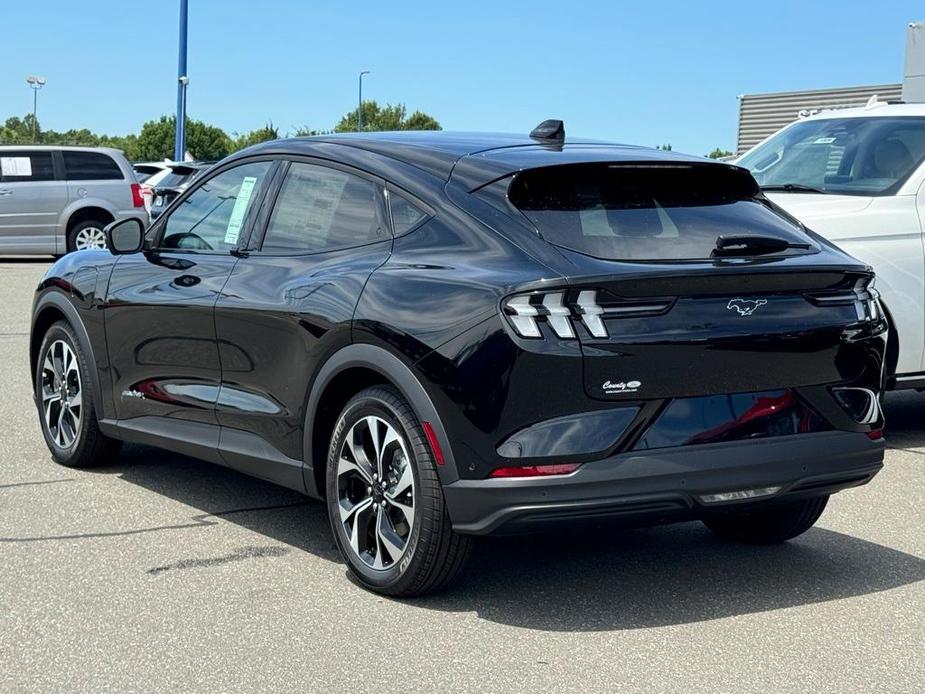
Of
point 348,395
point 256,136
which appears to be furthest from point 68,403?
point 256,136

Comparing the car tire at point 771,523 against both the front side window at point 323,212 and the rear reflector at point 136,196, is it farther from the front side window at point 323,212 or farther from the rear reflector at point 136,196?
the rear reflector at point 136,196

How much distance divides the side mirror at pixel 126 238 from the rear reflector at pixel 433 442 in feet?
7.90

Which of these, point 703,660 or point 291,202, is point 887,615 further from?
point 291,202

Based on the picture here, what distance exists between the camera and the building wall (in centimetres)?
2373

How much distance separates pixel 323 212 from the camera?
557 centimetres

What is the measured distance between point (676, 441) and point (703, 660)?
68 centimetres

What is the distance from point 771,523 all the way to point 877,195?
3.05m

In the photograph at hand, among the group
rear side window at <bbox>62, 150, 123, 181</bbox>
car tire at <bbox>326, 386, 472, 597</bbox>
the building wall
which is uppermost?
the building wall

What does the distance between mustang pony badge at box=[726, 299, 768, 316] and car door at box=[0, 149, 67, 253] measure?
19.1m

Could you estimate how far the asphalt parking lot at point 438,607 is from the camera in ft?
13.9

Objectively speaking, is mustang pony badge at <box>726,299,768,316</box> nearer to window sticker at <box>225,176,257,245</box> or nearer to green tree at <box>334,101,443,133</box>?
window sticker at <box>225,176,257,245</box>

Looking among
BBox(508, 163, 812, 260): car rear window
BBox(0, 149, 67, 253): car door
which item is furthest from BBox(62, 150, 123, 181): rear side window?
BBox(508, 163, 812, 260): car rear window

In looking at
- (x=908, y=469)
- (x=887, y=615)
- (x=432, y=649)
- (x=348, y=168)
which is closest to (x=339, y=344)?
(x=348, y=168)

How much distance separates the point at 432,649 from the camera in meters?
4.44
